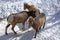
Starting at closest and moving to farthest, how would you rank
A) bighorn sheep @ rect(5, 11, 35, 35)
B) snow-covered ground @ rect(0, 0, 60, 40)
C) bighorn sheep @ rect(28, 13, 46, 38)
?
bighorn sheep @ rect(5, 11, 35, 35), bighorn sheep @ rect(28, 13, 46, 38), snow-covered ground @ rect(0, 0, 60, 40)

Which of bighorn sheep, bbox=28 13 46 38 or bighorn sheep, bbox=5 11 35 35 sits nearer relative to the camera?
bighorn sheep, bbox=5 11 35 35

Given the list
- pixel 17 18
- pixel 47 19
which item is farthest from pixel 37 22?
pixel 47 19

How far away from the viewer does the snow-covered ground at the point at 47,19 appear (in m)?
7.25

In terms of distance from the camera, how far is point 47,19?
27.2 feet

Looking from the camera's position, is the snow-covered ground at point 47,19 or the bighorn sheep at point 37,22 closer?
the bighorn sheep at point 37,22

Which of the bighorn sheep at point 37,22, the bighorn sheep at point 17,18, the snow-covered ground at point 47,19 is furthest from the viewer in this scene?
the snow-covered ground at point 47,19

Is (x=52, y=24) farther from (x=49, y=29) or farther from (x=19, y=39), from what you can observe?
(x=19, y=39)

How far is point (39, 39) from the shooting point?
7176 mm

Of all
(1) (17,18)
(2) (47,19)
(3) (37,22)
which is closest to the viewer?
(1) (17,18)

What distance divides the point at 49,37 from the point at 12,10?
6.36ft

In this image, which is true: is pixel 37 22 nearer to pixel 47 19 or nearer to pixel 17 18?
pixel 17 18

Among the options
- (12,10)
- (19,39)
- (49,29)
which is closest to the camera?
(19,39)

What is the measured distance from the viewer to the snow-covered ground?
7250 millimetres

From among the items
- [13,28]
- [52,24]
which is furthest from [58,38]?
[13,28]
